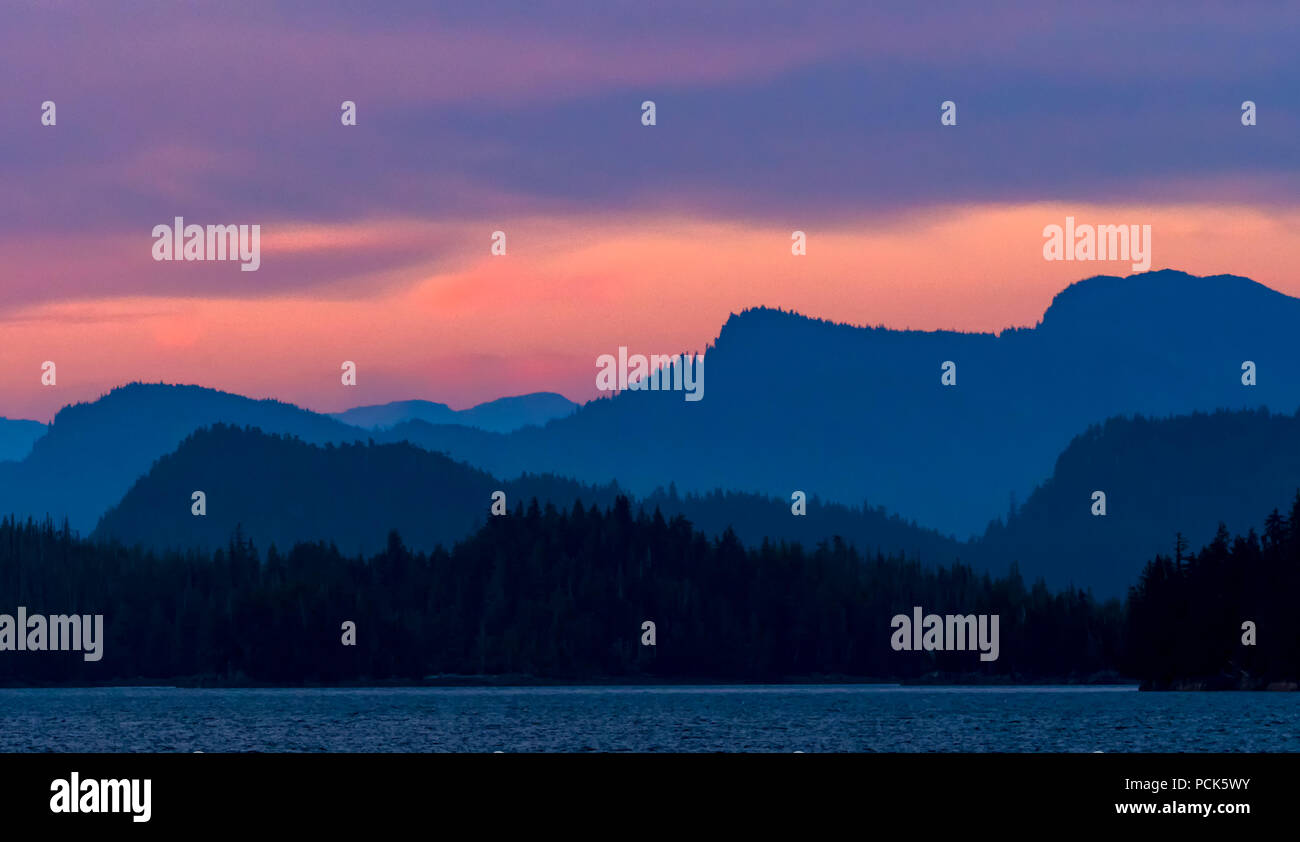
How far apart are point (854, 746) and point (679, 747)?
1453 centimetres
